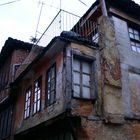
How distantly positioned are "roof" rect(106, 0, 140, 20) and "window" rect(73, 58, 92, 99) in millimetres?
3480

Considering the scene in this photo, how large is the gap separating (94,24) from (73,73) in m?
3.13

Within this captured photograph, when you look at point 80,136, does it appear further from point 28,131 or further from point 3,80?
point 3,80

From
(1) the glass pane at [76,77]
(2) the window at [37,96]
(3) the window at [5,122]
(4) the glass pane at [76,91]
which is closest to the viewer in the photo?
(4) the glass pane at [76,91]

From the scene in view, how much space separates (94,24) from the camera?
10.6 m

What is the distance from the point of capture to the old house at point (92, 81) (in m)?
8.02

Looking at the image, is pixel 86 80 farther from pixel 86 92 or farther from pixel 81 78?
pixel 86 92

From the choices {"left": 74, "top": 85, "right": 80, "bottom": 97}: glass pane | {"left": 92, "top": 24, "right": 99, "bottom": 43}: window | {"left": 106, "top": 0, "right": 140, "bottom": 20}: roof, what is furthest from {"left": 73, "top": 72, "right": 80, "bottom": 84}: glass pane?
{"left": 106, "top": 0, "right": 140, "bottom": 20}: roof

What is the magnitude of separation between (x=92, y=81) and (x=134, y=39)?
11.6 ft

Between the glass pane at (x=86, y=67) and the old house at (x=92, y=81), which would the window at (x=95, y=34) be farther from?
the glass pane at (x=86, y=67)

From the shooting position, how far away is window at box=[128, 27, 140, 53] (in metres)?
10.8

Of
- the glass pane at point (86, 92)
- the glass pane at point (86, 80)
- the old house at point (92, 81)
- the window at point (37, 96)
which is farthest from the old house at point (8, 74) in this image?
the glass pane at point (86, 92)

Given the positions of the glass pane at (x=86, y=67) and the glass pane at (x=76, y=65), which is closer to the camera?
the glass pane at (x=76, y=65)

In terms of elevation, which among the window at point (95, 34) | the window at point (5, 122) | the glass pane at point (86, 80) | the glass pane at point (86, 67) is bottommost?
the window at point (5, 122)

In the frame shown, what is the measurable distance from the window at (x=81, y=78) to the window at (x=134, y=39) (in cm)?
284
